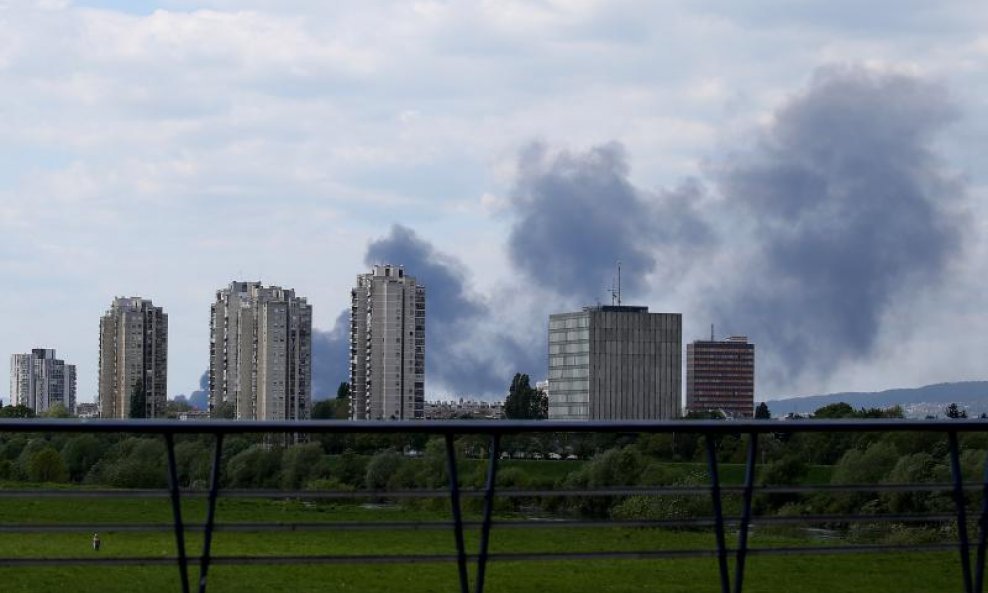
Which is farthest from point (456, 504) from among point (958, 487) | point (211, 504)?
point (958, 487)

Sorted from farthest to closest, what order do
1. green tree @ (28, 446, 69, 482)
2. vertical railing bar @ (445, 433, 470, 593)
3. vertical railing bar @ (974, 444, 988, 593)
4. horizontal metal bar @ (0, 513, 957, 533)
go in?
green tree @ (28, 446, 69, 482) → vertical railing bar @ (974, 444, 988, 593) → vertical railing bar @ (445, 433, 470, 593) → horizontal metal bar @ (0, 513, 957, 533)

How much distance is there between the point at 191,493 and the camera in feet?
24.0

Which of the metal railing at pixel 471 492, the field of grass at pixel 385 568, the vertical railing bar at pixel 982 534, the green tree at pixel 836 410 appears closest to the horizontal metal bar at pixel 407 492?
the metal railing at pixel 471 492

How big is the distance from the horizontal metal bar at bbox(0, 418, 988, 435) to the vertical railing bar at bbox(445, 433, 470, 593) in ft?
0.34

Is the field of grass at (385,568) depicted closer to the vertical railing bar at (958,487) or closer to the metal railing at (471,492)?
the metal railing at (471,492)

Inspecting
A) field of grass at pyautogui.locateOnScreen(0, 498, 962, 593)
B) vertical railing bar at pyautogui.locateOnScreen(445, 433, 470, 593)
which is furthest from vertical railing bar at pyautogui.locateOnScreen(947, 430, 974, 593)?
vertical railing bar at pyautogui.locateOnScreen(445, 433, 470, 593)

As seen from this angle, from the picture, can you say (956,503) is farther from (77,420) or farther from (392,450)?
(77,420)

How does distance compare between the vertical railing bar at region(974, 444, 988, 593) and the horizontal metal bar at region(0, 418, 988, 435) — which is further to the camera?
the vertical railing bar at region(974, 444, 988, 593)

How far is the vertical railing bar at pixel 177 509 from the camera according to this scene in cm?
722

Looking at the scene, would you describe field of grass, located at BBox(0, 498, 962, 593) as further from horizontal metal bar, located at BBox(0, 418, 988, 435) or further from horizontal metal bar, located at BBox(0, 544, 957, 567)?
horizontal metal bar, located at BBox(0, 418, 988, 435)

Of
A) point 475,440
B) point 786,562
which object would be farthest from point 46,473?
point 786,562

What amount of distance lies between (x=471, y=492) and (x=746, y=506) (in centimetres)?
146

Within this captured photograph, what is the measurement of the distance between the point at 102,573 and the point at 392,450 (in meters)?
4.00

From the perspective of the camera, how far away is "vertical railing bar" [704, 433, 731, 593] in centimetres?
779
